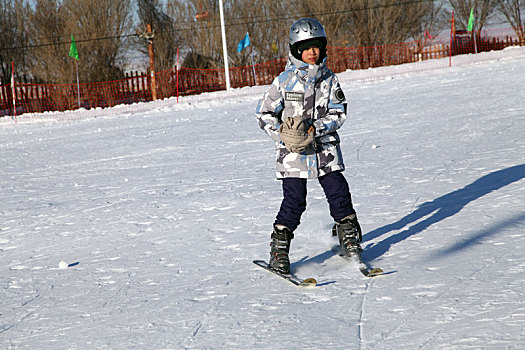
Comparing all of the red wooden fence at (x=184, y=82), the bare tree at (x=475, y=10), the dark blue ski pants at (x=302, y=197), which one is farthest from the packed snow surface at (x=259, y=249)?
the bare tree at (x=475, y=10)

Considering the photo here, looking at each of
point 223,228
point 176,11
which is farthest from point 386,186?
point 176,11

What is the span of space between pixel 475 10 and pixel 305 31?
46345mm

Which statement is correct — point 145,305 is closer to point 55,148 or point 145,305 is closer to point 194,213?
point 194,213

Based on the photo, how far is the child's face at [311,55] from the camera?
3.28 metres

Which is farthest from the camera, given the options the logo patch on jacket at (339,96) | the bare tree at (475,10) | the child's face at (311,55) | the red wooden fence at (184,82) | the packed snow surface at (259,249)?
the bare tree at (475,10)

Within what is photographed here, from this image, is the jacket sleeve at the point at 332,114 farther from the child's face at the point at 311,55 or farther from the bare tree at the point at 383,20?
the bare tree at the point at 383,20

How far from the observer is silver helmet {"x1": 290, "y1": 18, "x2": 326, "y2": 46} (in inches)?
128

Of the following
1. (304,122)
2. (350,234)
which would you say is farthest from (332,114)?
Answer: (350,234)

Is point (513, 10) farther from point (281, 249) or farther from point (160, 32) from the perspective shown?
point (281, 249)

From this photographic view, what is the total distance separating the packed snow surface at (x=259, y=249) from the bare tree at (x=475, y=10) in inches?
1544

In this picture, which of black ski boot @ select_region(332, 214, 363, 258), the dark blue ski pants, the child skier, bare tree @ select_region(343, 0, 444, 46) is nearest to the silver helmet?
the child skier

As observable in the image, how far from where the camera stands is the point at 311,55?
328 cm

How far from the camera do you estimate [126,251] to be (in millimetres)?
4207

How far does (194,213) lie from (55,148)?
7.13 meters
